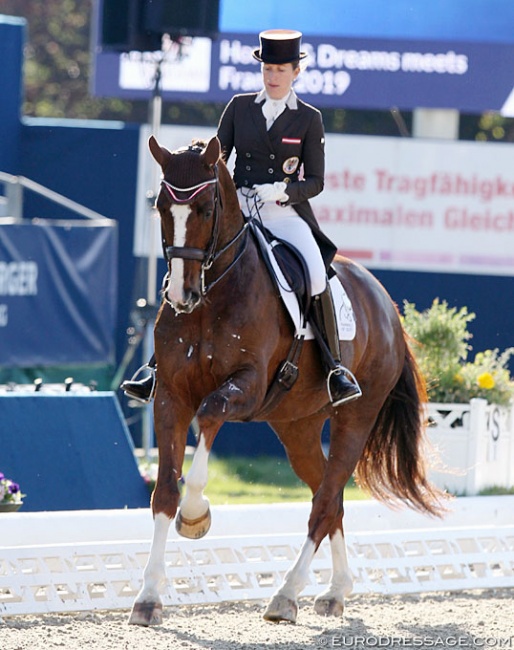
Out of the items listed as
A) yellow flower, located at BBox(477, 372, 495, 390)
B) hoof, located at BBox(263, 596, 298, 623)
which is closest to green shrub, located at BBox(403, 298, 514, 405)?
yellow flower, located at BBox(477, 372, 495, 390)

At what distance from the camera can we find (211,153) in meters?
5.63

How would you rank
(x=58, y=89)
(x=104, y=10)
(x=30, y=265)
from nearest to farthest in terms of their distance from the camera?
(x=104, y=10) → (x=30, y=265) → (x=58, y=89)

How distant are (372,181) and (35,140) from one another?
3428mm

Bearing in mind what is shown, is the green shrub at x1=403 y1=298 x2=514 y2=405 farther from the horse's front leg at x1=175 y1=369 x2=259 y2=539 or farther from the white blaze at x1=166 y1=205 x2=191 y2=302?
the white blaze at x1=166 y1=205 x2=191 y2=302

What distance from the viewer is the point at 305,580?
6121 millimetres

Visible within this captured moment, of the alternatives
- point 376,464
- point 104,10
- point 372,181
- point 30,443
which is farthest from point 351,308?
point 372,181

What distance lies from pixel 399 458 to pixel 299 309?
1428 mm

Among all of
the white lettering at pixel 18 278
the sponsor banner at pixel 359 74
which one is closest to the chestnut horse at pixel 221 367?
the white lettering at pixel 18 278

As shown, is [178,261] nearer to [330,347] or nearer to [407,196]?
[330,347]

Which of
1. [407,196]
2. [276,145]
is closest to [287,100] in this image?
[276,145]

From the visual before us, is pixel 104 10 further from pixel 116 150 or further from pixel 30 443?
pixel 30 443

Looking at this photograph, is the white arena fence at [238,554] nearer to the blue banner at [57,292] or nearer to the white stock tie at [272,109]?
the white stock tie at [272,109]

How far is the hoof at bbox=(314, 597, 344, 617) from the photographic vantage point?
257 inches

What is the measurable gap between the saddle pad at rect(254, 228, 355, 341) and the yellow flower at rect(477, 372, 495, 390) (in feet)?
12.5
